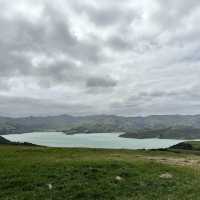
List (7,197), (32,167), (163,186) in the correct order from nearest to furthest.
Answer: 1. (7,197)
2. (163,186)
3. (32,167)

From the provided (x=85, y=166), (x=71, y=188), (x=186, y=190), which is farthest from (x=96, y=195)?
(x=85, y=166)

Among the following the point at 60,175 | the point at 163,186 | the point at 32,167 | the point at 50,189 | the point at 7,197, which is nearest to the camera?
the point at 7,197

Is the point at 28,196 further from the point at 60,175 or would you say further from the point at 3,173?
the point at 3,173

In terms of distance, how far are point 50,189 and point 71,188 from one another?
142 centimetres

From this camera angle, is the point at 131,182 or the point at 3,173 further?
the point at 3,173

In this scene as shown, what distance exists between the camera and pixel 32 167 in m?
24.3

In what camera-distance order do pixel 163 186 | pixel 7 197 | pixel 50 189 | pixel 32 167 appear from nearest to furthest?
pixel 7 197 → pixel 50 189 → pixel 163 186 → pixel 32 167

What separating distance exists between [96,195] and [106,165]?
994 cm

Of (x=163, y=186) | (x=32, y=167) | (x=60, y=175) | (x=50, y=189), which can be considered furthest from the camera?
(x=32, y=167)

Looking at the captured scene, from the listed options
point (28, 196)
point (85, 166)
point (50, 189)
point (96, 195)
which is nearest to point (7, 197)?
point (28, 196)

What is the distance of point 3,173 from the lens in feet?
69.7

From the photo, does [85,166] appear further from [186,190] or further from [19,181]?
[186,190]

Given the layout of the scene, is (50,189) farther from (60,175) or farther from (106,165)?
(106,165)

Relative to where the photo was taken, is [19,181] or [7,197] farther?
[19,181]
